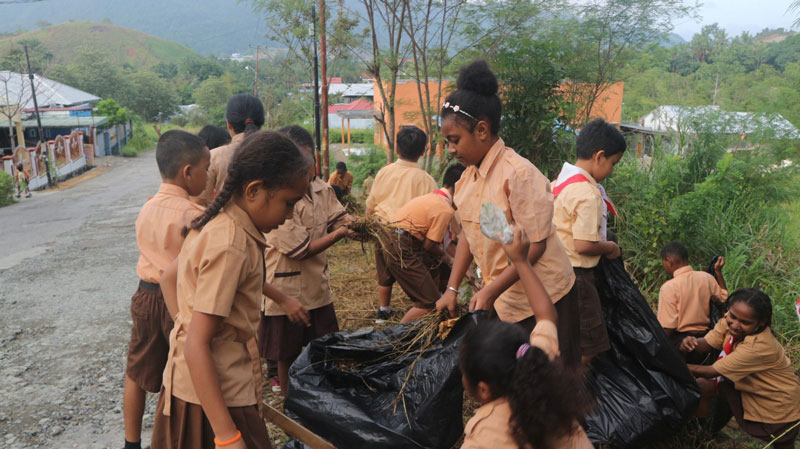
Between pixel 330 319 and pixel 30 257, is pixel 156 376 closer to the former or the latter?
pixel 330 319

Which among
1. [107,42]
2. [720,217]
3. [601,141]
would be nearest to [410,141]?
[601,141]

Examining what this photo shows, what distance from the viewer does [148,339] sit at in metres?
2.70

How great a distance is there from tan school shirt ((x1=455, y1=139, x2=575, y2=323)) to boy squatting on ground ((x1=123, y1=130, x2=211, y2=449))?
1273mm

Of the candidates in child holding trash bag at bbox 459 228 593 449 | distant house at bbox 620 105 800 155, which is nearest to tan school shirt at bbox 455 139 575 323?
child holding trash bag at bbox 459 228 593 449

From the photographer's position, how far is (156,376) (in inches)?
106

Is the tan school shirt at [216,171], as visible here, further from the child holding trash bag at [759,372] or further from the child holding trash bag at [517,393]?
the child holding trash bag at [759,372]

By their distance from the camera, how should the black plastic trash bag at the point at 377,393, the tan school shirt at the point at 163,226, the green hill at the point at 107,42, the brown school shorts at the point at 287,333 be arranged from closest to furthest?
the black plastic trash bag at the point at 377,393
the tan school shirt at the point at 163,226
the brown school shorts at the point at 287,333
the green hill at the point at 107,42

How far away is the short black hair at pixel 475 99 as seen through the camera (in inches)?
88.4

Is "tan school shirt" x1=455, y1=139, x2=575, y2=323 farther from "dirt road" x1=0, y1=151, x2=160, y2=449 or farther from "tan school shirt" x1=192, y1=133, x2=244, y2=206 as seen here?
"dirt road" x1=0, y1=151, x2=160, y2=449

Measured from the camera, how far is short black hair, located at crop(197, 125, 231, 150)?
14.2 ft

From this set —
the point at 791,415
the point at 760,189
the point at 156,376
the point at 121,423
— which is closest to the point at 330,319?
the point at 156,376

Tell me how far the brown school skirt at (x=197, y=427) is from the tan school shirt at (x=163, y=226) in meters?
0.92

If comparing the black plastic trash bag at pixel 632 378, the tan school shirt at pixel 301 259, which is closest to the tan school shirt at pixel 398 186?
the tan school shirt at pixel 301 259

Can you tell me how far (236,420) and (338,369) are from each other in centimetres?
92
